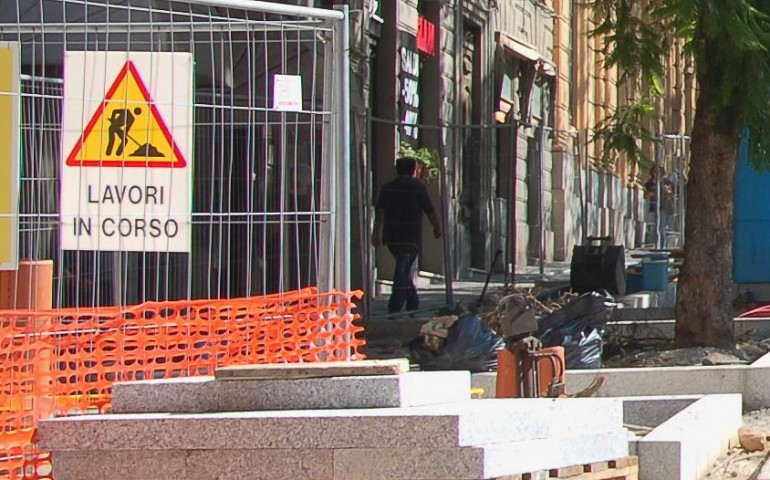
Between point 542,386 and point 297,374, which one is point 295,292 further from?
point 297,374

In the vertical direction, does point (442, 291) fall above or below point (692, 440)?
above

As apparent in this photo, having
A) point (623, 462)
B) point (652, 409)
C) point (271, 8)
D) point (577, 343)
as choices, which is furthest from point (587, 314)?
point (623, 462)

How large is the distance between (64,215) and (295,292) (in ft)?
4.60

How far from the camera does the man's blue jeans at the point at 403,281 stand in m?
15.3

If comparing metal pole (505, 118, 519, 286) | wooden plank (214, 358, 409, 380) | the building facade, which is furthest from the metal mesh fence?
metal pole (505, 118, 519, 286)

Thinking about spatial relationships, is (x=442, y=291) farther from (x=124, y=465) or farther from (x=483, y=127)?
(x=124, y=465)

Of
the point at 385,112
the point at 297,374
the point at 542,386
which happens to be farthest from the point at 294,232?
the point at 385,112

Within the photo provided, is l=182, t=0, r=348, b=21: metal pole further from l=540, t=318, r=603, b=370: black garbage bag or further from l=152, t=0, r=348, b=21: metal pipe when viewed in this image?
l=540, t=318, r=603, b=370: black garbage bag

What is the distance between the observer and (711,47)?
33.4ft

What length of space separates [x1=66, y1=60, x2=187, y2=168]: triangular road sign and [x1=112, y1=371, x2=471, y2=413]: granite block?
119 centimetres

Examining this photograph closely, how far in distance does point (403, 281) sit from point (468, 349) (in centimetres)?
537

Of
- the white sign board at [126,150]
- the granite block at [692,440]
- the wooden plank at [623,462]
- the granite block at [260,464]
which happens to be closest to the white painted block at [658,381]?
the granite block at [692,440]

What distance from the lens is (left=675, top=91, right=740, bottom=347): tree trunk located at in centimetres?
1084

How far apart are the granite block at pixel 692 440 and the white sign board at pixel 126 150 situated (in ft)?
7.11
